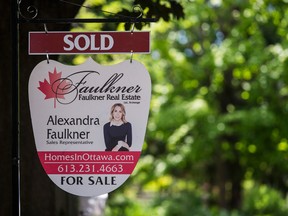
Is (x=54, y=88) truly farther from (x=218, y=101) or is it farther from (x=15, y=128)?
(x=218, y=101)

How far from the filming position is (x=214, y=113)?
15.4m

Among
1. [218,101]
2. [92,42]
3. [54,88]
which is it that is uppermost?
[218,101]

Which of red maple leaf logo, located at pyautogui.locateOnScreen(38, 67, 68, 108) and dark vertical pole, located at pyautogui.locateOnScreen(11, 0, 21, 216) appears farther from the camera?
red maple leaf logo, located at pyautogui.locateOnScreen(38, 67, 68, 108)

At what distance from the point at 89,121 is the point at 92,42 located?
55 centimetres

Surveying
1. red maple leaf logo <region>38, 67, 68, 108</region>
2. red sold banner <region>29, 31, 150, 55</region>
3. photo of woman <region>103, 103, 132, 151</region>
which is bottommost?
photo of woman <region>103, 103, 132, 151</region>

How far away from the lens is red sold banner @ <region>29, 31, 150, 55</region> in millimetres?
4367

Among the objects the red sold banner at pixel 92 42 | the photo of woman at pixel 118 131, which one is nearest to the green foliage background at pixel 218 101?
the red sold banner at pixel 92 42

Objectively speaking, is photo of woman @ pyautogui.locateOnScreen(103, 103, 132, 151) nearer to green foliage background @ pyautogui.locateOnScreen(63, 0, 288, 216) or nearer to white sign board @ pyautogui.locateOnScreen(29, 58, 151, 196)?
white sign board @ pyautogui.locateOnScreen(29, 58, 151, 196)

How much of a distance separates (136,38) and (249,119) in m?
10.2

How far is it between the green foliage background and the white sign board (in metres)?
7.50

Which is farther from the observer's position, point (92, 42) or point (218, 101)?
point (218, 101)

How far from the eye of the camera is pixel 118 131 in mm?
4316

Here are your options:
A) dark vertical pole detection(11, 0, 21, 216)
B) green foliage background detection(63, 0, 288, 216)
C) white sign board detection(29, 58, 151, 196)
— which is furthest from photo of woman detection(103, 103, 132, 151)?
green foliage background detection(63, 0, 288, 216)

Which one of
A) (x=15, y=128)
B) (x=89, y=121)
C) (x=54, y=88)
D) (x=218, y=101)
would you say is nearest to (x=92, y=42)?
(x=54, y=88)
